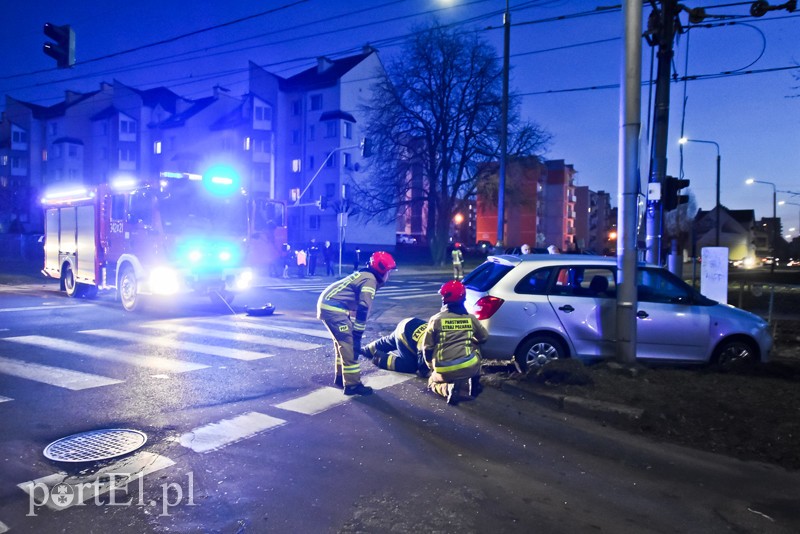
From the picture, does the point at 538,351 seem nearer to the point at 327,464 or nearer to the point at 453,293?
the point at 453,293

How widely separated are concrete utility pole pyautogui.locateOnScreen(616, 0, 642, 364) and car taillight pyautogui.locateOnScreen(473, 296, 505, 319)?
4.81ft

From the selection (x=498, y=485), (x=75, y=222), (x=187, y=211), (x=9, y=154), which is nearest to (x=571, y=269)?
(x=498, y=485)

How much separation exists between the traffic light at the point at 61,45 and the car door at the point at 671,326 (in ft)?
45.1

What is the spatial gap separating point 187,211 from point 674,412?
35.6ft

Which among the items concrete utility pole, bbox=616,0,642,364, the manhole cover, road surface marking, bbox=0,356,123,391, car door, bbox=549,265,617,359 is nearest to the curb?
car door, bbox=549,265,617,359

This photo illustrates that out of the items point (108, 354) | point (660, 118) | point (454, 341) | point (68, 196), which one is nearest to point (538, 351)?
point (454, 341)

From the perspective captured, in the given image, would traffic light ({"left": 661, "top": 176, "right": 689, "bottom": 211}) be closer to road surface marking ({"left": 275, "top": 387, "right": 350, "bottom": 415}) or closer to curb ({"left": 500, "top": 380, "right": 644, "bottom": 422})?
curb ({"left": 500, "top": 380, "right": 644, "bottom": 422})

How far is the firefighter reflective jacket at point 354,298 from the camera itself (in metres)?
6.65

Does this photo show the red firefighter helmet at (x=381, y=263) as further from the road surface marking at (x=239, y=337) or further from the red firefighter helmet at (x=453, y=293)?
the road surface marking at (x=239, y=337)

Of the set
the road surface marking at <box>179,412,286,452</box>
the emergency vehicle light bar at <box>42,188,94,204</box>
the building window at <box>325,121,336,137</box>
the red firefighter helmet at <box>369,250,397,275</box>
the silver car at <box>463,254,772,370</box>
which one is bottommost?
the road surface marking at <box>179,412,286,452</box>

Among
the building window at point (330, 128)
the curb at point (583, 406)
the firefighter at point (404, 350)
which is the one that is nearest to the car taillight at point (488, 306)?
the firefighter at point (404, 350)

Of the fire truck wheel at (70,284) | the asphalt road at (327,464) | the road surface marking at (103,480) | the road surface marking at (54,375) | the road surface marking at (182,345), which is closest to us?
the asphalt road at (327,464)

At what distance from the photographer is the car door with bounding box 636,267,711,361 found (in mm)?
7441

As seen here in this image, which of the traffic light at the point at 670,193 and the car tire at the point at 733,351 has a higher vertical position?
the traffic light at the point at 670,193
